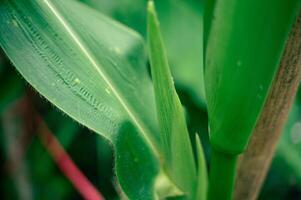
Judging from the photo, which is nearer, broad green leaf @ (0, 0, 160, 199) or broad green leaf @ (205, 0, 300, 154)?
broad green leaf @ (205, 0, 300, 154)

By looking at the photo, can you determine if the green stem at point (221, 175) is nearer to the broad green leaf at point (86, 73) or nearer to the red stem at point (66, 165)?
the broad green leaf at point (86, 73)

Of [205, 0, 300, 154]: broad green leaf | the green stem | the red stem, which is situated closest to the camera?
[205, 0, 300, 154]: broad green leaf

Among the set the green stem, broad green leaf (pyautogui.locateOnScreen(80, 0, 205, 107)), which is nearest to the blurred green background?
broad green leaf (pyautogui.locateOnScreen(80, 0, 205, 107))

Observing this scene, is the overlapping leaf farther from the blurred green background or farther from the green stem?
the blurred green background

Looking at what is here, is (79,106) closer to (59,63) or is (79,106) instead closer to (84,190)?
(59,63)

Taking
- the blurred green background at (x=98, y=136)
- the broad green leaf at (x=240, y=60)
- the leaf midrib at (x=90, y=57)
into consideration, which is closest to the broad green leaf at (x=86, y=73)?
the leaf midrib at (x=90, y=57)

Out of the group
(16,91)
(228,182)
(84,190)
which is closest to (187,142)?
(228,182)

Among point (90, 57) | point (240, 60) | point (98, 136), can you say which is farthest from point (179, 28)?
point (240, 60)
